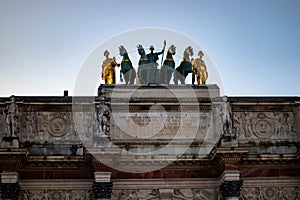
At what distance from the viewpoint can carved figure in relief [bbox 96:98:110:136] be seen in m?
20.6

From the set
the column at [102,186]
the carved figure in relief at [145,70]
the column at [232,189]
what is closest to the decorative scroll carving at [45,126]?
Answer: the column at [102,186]

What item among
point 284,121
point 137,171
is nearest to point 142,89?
point 137,171

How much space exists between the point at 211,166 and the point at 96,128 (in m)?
3.93

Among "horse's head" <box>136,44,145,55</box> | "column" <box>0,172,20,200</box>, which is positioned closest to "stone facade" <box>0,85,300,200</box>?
"column" <box>0,172,20,200</box>

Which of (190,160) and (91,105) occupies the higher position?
(91,105)

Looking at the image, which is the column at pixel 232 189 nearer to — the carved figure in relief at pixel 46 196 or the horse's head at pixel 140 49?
the carved figure in relief at pixel 46 196

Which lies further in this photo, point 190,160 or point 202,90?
point 202,90

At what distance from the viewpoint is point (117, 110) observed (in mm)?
21594

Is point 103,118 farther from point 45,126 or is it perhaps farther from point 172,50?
point 172,50

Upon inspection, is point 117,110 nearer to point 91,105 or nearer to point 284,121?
point 91,105

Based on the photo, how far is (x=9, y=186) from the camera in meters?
19.7

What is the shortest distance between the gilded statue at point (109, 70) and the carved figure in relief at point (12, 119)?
11.6 ft

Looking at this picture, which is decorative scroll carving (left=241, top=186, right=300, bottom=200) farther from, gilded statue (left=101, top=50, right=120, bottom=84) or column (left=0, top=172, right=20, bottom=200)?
column (left=0, top=172, right=20, bottom=200)

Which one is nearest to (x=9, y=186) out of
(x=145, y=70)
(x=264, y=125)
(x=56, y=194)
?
(x=56, y=194)
